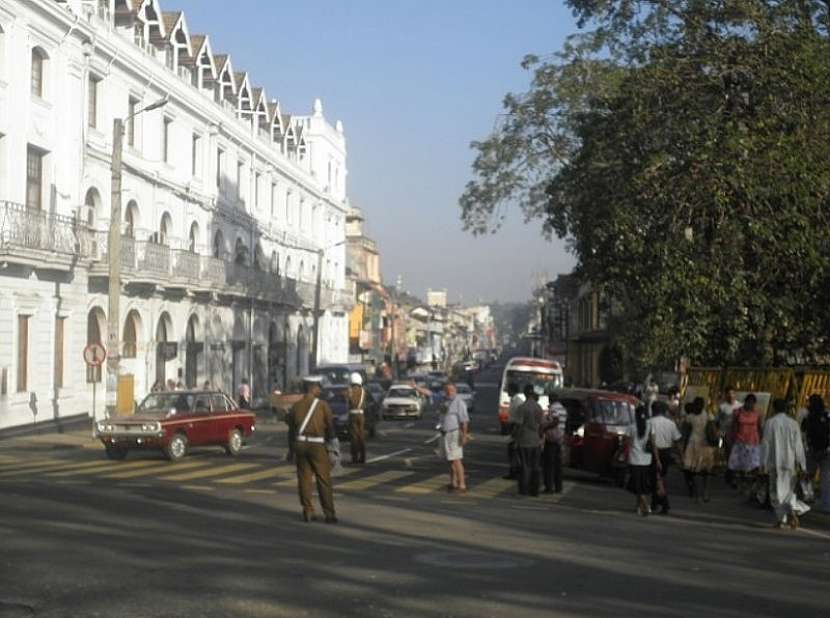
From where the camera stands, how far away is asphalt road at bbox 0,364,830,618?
11273mm

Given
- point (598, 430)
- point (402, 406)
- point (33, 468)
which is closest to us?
point (33, 468)

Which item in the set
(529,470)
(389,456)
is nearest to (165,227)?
(389,456)

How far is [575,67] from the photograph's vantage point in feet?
136

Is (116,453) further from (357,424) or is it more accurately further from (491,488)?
(491,488)

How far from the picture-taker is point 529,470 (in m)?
23.1

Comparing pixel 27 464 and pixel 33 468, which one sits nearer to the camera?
pixel 33 468

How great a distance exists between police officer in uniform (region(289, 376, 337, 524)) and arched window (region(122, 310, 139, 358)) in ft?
111

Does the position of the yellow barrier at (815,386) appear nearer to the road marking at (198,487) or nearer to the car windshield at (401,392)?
the road marking at (198,487)

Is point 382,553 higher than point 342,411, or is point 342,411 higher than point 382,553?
point 342,411

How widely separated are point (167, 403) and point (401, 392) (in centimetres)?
2993

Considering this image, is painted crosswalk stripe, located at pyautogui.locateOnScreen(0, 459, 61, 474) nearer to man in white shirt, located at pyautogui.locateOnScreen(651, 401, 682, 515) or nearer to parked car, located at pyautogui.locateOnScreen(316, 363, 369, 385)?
man in white shirt, located at pyautogui.locateOnScreen(651, 401, 682, 515)

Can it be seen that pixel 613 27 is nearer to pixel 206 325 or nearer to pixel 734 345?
pixel 734 345

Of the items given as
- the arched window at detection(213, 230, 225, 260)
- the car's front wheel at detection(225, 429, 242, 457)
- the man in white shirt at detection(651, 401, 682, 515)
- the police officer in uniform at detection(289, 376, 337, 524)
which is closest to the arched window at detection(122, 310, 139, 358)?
the arched window at detection(213, 230, 225, 260)

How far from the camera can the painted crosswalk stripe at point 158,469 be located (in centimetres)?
2419
